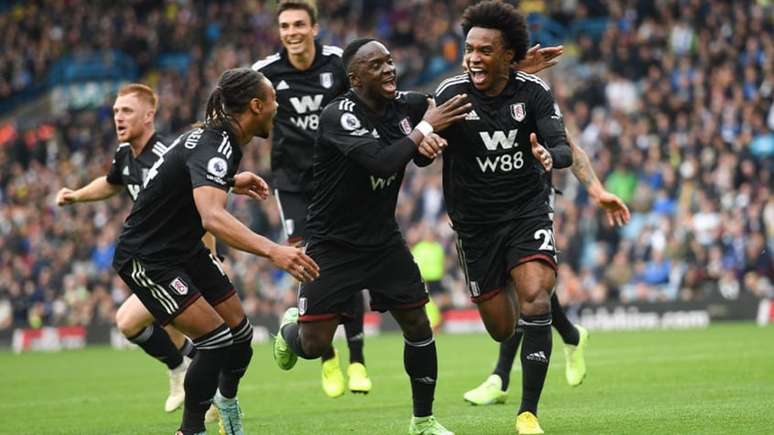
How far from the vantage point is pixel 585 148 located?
2677 centimetres

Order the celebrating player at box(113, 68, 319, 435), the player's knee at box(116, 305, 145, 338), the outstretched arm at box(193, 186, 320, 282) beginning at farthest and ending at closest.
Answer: the player's knee at box(116, 305, 145, 338) < the celebrating player at box(113, 68, 319, 435) < the outstretched arm at box(193, 186, 320, 282)

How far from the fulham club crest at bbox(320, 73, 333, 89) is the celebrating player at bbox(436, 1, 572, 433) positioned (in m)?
2.62

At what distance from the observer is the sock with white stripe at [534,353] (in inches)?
359

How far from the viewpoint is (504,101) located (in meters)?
9.69

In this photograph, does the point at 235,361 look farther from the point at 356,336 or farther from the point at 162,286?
the point at 356,336

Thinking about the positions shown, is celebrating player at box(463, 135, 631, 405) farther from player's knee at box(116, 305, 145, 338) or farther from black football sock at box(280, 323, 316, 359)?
player's knee at box(116, 305, 145, 338)

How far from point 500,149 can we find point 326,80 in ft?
10.2

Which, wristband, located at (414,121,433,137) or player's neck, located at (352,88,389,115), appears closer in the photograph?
wristband, located at (414,121,433,137)

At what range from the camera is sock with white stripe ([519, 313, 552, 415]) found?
29.9ft

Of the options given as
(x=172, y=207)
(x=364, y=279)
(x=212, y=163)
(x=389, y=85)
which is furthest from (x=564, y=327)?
(x=212, y=163)

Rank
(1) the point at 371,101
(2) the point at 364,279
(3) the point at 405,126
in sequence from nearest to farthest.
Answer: (1) the point at 371,101 < (3) the point at 405,126 < (2) the point at 364,279

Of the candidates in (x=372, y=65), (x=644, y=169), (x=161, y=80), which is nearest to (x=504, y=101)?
(x=372, y=65)

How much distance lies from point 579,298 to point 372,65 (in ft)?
54.8

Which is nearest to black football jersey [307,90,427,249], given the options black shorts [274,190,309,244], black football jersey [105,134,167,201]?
black football jersey [105,134,167,201]
